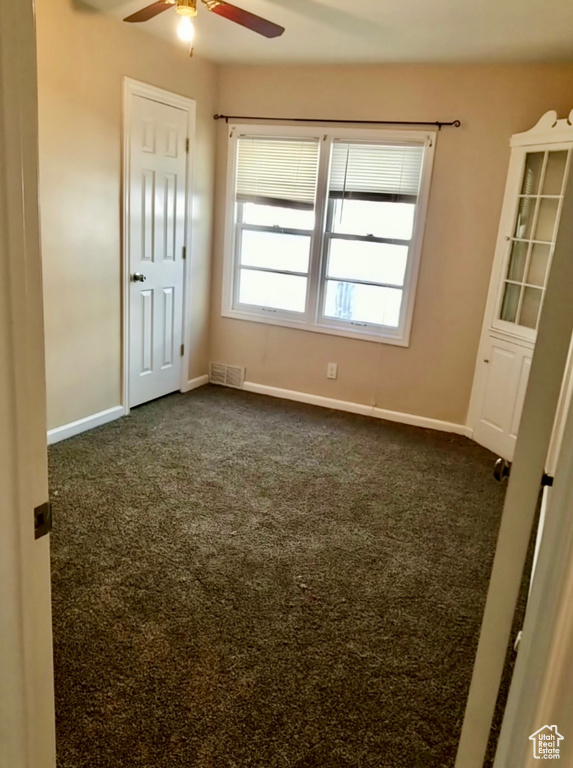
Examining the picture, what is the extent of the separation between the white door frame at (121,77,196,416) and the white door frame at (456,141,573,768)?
352 centimetres

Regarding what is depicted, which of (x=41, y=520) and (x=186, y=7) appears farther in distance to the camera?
(x=186, y=7)

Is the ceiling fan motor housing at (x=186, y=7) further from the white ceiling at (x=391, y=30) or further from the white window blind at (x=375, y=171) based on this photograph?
the white window blind at (x=375, y=171)

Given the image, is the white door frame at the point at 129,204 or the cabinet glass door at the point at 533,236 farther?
the white door frame at the point at 129,204

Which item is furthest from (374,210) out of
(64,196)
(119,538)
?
(119,538)

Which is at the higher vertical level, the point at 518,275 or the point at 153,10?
the point at 153,10

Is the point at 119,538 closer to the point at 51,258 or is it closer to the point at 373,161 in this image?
the point at 51,258

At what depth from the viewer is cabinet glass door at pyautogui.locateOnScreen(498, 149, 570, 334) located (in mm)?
3643

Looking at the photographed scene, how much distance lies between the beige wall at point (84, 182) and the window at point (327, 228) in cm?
98

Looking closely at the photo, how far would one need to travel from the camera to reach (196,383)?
508 centimetres

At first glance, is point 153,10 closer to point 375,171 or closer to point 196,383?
point 375,171

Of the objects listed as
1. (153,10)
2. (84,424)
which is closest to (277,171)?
(153,10)

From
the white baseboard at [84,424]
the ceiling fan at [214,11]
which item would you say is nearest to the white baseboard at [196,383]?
the white baseboard at [84,424]

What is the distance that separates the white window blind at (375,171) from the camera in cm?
421

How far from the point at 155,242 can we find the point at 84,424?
1448mm
